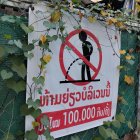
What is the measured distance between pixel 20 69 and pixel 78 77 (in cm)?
A: 73

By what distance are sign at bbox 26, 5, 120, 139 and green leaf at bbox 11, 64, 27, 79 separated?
12 centimetres

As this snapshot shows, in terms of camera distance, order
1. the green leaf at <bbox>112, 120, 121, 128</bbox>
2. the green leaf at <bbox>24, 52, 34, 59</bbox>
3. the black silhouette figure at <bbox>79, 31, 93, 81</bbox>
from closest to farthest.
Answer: the green leaf at <bbox>24, 52, 34, 59</bbox> < the black silhouette figure at <bbox>79, 31, 93, 81</bbox> < the green leaf at <bbox>112, 120, 121, 128</bbox>

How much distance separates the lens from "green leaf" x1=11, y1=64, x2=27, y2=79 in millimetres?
2064

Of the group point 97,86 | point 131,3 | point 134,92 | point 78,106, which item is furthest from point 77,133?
point 131,3

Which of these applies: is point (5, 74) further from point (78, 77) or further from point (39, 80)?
point (78, 77)

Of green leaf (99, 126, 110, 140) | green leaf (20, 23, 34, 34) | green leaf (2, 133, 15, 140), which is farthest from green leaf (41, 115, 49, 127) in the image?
green leaf (99, 126, 110, 140)

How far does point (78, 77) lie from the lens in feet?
8.87

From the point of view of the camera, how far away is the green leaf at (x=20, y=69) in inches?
81.3

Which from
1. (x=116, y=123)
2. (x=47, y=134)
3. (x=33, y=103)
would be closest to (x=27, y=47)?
(x=33, y=103)

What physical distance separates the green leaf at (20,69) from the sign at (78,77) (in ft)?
0.41

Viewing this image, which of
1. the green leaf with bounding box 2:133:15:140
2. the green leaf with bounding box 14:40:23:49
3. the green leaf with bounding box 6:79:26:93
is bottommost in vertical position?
the green leaf with bounding box 2:133:15:140

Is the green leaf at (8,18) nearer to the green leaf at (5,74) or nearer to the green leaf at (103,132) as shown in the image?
the green leaf at (5,74)

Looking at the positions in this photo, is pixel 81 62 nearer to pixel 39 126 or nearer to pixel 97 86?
pixel 97 86

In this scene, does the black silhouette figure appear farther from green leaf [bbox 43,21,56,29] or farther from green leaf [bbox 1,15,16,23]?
green leaf [bbox 1,15,16,23]
